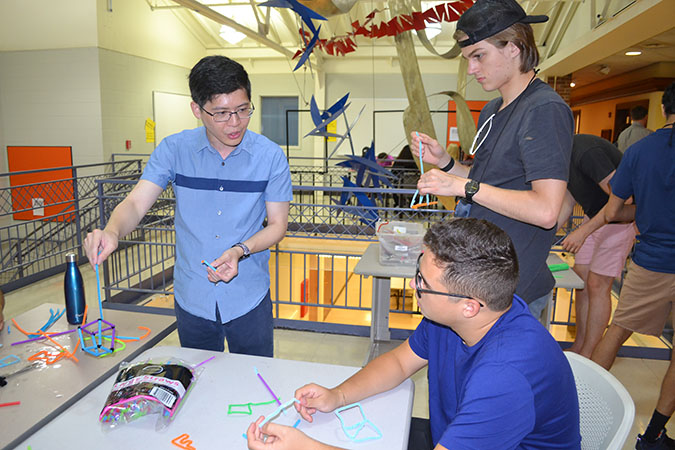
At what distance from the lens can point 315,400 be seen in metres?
1.15

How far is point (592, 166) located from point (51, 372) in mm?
2621

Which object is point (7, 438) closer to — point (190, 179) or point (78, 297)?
point (78, 297)

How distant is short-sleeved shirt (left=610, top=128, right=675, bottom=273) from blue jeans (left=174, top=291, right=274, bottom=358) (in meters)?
1.79

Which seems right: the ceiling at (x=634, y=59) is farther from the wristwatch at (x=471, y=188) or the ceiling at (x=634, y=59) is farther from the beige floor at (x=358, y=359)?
the wristwatch at (x=471, y=188)

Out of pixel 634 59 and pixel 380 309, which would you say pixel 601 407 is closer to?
pixel 380 309

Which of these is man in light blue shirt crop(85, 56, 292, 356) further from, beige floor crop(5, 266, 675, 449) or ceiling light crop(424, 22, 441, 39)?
ceiling light crop(424, 22, 441, 39)

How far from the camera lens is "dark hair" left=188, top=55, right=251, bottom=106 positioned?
4.77 feet

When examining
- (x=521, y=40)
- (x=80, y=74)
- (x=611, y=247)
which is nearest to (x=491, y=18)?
(x=521, y=40)

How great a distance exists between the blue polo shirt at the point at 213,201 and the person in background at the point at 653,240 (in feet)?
5.49

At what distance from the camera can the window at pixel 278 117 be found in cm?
1266

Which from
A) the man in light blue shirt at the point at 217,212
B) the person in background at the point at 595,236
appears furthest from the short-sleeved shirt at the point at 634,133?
the man in light blue shirt at the point at 217,212

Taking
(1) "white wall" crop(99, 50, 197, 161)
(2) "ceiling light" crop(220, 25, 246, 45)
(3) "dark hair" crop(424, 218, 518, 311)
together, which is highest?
(2) "ceiling light" crop(220, 25, 246, 45)

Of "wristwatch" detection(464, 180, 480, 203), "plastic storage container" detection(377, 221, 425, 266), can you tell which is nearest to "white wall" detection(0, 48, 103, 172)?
"plastic storage container" detection(377, 221, 425, 266)

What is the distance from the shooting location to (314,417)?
1.16m
